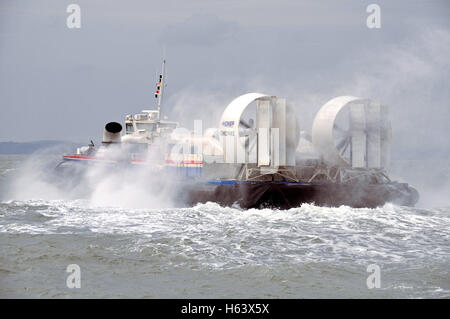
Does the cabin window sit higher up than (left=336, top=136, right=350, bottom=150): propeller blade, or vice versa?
the cabin window

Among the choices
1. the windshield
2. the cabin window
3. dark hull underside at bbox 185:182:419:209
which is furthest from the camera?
the cabin window

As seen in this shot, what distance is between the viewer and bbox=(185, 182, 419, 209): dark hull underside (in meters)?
21.1

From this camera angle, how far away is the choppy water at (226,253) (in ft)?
33.3

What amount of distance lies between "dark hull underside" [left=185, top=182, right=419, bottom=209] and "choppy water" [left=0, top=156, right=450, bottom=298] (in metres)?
0.67

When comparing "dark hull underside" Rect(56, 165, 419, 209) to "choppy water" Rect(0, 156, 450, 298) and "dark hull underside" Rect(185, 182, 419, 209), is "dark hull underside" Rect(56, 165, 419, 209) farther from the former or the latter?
"choppy water" Rect(0, 156, 450, 298)

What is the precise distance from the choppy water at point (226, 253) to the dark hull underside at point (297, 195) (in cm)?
67

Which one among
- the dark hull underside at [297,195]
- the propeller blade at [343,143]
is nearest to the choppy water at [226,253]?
the dark hull underside at [297,195]

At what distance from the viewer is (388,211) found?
72.1 feet

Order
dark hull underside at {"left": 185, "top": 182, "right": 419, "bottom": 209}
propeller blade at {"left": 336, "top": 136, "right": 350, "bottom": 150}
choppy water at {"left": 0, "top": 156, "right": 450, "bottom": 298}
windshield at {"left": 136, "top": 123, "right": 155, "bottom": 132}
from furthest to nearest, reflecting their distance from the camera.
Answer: windshield at {"left": 136, "top": 123, "right": 155, "bottom": 132} < propeller blade at {"left": 336, "top": 136, "right": 350, "bottom": 150} < dark hull underside at {"left": 185, "top": 182, "right": 419, "bottom": 209} < choppy water at {"left": 0, "top": 156, "right": 450, "bottom": 298}

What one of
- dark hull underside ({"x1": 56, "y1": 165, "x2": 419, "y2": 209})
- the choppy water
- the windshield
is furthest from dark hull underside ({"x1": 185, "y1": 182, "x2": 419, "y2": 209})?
the windshield

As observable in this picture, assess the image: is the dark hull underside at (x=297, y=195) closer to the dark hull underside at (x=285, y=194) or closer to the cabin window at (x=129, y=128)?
the dark hull underside at (x=285, y=194)

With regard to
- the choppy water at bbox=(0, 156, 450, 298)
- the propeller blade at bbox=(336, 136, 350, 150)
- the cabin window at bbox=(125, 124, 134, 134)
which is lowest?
the choppy water at bbox=(0, 156, 450, 298)

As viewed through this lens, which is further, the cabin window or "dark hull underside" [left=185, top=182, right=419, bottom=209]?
the cabin window

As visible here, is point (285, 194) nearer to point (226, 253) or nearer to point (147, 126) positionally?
point (226, 253)
